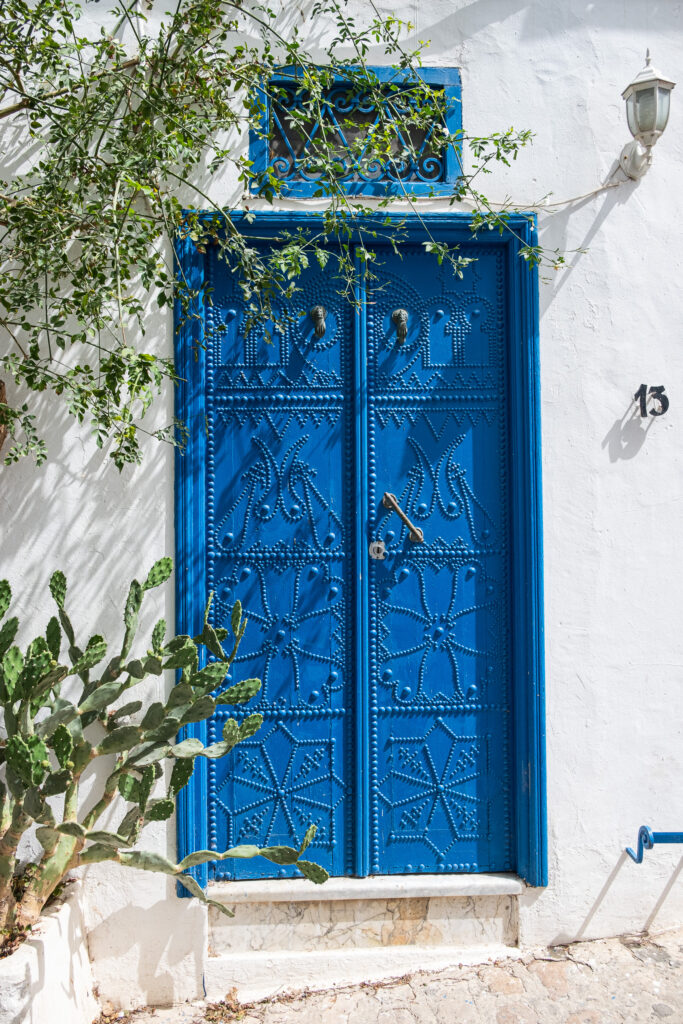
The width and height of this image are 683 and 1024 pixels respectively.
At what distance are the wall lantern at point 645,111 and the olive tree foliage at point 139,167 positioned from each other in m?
0.48

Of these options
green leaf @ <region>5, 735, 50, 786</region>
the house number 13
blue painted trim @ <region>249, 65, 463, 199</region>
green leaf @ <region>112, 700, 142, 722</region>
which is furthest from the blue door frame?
green leaf @ <region>5, 735, 50, 786</region>

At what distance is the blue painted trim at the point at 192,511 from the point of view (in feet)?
10.4

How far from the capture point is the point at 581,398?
3.36 metres

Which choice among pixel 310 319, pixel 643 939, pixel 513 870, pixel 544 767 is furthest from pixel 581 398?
pixel 643 939

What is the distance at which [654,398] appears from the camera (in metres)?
3.39

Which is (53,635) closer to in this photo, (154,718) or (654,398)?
(154,718)

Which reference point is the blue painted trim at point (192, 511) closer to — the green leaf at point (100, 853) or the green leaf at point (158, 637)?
the green leaf at point (158, 637)

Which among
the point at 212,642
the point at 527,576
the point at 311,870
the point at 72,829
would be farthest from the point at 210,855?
the point at 527,576

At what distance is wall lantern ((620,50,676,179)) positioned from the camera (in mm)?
3193

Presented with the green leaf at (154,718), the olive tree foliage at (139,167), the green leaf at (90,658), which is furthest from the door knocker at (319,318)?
the green leaf at (154,718)

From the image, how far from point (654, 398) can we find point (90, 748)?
2.44 meters

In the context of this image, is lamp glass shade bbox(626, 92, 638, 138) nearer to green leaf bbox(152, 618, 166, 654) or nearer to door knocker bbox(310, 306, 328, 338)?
door knocker bbox(310, 306, 328, 338)

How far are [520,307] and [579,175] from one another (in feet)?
1.87

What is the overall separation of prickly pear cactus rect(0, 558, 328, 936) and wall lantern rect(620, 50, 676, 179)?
2.32m
